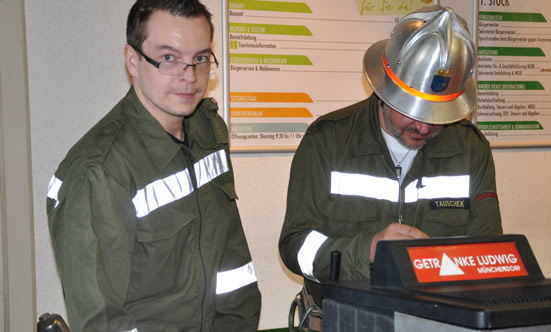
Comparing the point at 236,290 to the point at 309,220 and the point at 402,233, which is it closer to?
the point at 309,220

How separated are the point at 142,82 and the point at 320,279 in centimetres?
74

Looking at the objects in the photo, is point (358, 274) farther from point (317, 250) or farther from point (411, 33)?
point (411, 33)

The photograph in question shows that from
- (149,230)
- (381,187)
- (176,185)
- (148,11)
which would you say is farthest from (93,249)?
(381,187)

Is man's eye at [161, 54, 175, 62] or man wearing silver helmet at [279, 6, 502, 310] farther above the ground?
man's eye at [161, 54, 175, 62]

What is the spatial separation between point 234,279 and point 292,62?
1.41 m

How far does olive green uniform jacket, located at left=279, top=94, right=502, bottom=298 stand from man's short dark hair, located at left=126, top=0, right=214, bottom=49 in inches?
23.9

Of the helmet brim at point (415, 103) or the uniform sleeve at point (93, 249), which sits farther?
the helmet brim at point (415, 103)

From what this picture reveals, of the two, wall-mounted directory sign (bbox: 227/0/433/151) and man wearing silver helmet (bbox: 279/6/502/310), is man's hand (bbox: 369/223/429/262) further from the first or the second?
wall-mounted directory sign (bbox: 227/0/433/151)

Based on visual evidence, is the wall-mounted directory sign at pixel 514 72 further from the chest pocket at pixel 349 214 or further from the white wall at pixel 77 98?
the chest pocket at pixel 349 214

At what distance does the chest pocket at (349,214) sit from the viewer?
198 centimetres

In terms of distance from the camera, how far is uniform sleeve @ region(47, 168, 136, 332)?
4.45 ft

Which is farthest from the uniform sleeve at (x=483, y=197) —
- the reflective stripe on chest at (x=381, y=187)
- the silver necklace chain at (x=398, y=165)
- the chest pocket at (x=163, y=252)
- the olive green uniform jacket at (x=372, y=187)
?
the chest pocket at (x=163, y=252)

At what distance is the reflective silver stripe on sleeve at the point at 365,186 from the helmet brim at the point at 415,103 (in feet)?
1.06

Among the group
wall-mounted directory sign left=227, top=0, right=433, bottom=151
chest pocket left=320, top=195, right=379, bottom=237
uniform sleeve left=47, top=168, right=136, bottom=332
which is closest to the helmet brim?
chest pocket left=320, top=195, right=379, bottom=237
